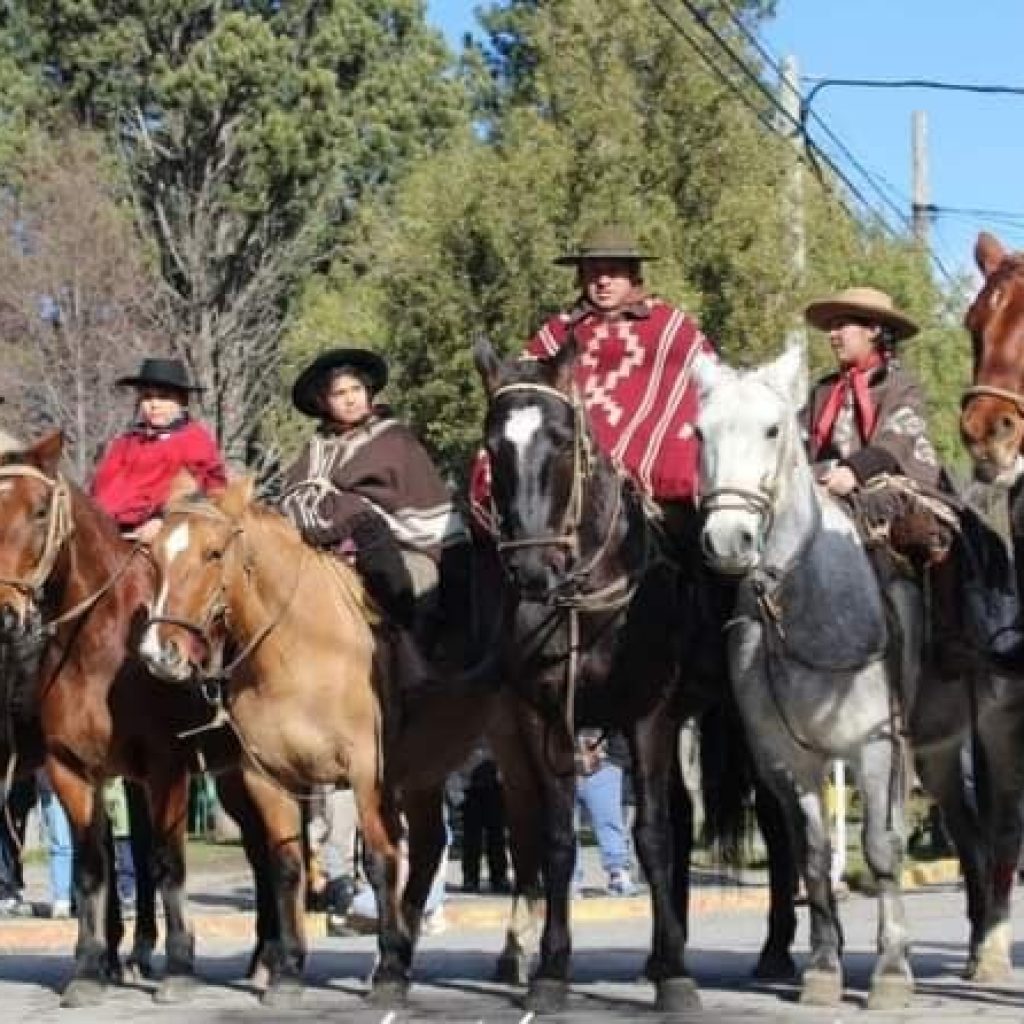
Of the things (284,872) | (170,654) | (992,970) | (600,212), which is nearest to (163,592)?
(170,654)

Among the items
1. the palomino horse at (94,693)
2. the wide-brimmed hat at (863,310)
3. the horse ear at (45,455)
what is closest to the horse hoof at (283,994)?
the palomino horse at (94,693)

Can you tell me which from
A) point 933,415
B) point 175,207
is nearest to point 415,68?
point 175,207

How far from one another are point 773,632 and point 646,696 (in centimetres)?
78

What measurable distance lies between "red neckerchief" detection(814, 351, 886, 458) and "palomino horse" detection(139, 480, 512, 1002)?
2.12 metres

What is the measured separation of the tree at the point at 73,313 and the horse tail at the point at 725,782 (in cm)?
2750

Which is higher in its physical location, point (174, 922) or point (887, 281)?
point (887, 281)

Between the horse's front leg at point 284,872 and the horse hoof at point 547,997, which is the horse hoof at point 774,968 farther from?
the horse's front leg at point 284,872

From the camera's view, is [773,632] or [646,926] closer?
[773,632]

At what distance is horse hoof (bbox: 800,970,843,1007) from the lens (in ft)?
44.0

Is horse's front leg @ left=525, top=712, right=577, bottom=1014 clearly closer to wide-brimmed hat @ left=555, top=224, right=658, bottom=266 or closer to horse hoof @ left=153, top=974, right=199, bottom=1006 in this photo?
horse hoof @ left=153, top=974, right=199, bottom=1006

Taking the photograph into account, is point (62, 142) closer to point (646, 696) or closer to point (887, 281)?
point (887, 281)

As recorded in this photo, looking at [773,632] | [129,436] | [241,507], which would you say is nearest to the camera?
[773,632]

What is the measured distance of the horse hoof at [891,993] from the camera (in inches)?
516

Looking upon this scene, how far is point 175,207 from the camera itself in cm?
4762
